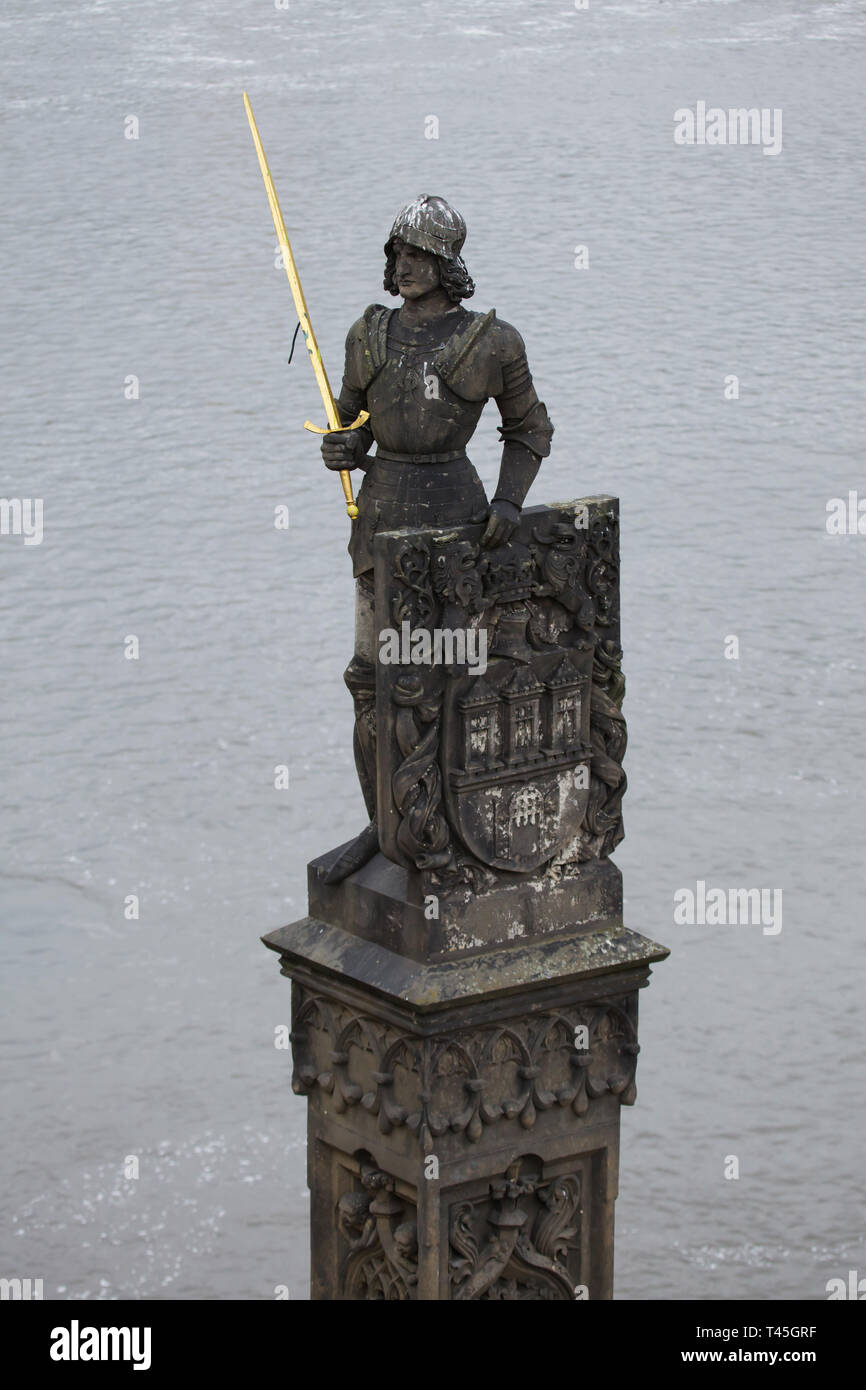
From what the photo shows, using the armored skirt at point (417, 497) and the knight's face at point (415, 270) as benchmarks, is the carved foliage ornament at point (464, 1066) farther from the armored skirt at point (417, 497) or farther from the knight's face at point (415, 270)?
the knight's face at point (415, 270)

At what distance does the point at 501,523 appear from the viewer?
18156mm

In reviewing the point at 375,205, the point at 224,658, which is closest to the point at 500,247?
the point at 375,205

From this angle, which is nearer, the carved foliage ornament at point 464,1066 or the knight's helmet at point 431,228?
the knight's helmet at point 431,228

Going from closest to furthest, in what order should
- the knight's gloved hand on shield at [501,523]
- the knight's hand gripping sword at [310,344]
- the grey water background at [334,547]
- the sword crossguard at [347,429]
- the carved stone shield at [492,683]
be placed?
1. the carved stone shield at [492,683]
2. the knight's gloved hand on shield at [501,523]
3. the knight's hand gripping sword at [310,344]
4. the sword crossguard at [347,429]
5. the grey water background at [334,547]

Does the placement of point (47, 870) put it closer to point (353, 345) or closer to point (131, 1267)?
point (131, 1267)

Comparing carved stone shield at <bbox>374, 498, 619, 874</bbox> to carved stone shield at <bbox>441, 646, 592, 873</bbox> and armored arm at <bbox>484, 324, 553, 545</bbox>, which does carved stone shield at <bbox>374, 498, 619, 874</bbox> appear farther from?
armored arm at <bbox>484, 324, 553, 545</bbox>

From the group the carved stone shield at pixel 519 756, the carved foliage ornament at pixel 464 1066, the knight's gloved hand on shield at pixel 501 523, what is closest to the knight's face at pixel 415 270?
the knight's gloved hand on shield at pixel 501 523

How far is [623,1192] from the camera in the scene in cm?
2405

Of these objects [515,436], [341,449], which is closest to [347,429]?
[341,449]

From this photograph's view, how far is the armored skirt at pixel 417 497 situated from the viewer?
18484mm

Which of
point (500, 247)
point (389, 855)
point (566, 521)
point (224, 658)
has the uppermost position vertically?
point (500, 247)

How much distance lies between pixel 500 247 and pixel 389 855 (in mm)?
17070

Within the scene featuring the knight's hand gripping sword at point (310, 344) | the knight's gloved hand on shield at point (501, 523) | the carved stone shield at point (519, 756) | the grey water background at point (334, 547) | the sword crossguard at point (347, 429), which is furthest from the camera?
the grey water background at point (334, 547)

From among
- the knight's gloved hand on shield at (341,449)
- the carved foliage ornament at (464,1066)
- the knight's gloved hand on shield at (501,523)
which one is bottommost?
the carved foliage ornament at (464,1066)
